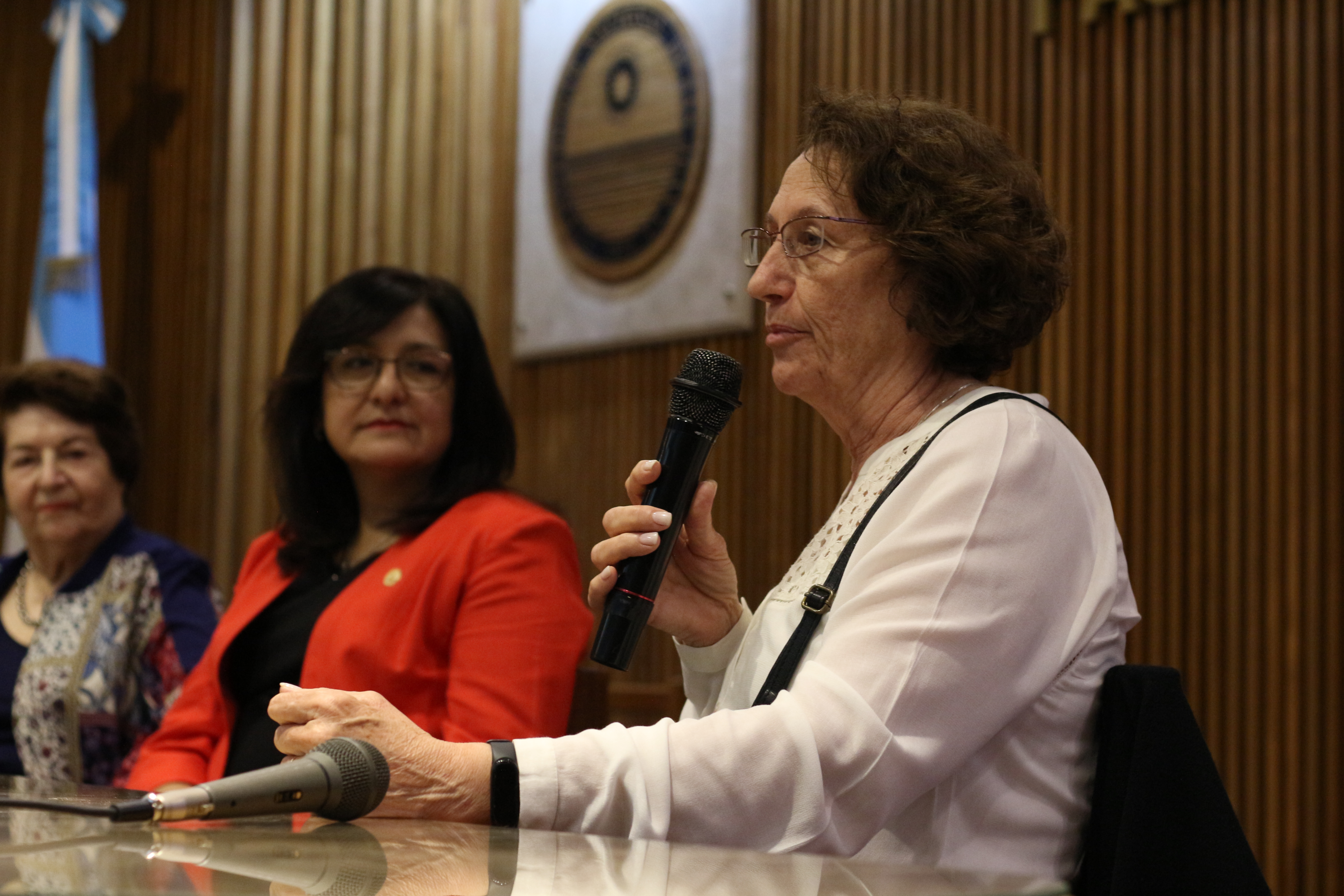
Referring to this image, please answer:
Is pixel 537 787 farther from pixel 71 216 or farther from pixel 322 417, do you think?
pixel 71 216

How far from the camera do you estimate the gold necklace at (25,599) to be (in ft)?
10.8

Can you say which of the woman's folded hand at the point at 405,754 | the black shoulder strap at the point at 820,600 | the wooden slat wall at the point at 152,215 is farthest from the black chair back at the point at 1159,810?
the wooden slat wall at the point at 152,215

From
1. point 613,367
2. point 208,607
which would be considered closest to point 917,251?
point 208,607

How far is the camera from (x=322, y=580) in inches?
105

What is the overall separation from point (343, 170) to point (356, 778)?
13.5ft

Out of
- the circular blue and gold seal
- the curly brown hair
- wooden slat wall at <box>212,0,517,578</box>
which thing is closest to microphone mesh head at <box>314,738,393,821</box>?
the curly brown hair

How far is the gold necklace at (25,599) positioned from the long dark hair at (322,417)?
92 centimetres

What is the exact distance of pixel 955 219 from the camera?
5.54ft

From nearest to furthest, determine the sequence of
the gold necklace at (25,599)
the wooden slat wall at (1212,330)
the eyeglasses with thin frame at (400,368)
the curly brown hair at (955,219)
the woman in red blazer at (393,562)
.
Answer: the curly brown hair at (955,219), the woman in red blazer at (393,562), the eyeglasses with thin frame at (400,368), the wooden slat wall at (1212,330), the gold necklace at (25,599)

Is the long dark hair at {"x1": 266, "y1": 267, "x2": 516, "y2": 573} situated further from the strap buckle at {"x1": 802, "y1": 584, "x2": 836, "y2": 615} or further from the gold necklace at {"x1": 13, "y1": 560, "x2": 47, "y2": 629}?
the strap buckle at {"x1": 802, "y1": 584, "x2": 836, "y2": 615}

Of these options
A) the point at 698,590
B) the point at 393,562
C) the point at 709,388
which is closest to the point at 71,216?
the point at 393,562

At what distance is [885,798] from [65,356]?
454 cm

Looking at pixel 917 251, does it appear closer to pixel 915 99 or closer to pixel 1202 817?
pixel 915 99

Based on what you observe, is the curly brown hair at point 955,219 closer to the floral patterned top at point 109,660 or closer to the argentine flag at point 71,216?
the floral patterned top at point 109,660
